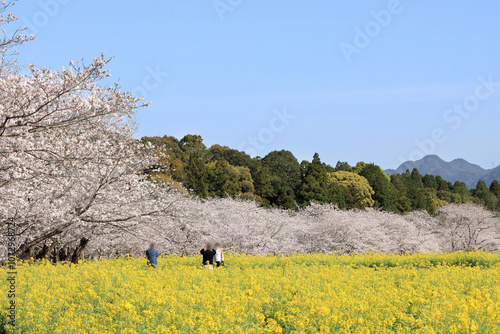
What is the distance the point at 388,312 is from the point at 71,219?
1025cm

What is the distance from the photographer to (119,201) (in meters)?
15.2

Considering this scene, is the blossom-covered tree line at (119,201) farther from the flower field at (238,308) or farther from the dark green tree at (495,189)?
the dark green tree at (495,189)

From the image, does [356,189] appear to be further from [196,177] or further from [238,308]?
[238,308]


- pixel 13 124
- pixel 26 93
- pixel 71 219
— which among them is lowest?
pixel 71 219

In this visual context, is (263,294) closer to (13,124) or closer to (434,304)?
(434,304)

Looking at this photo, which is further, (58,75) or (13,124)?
(58,75)

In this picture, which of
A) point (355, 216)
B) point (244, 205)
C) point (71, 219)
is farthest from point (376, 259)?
point (355, 216)

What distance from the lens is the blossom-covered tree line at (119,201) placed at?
911 cm

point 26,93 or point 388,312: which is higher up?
point 26,93

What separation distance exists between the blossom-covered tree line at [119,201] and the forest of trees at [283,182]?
228 mm

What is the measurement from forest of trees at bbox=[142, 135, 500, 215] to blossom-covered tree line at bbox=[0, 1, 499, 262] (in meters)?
0.23

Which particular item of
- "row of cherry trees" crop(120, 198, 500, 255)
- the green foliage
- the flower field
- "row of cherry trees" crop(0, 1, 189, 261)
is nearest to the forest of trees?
the green foliage

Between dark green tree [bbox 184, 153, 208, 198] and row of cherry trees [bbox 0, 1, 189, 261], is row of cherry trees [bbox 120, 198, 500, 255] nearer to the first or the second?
dark green tree [bbox 184, 153, 208, 198]

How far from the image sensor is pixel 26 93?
357 inches
